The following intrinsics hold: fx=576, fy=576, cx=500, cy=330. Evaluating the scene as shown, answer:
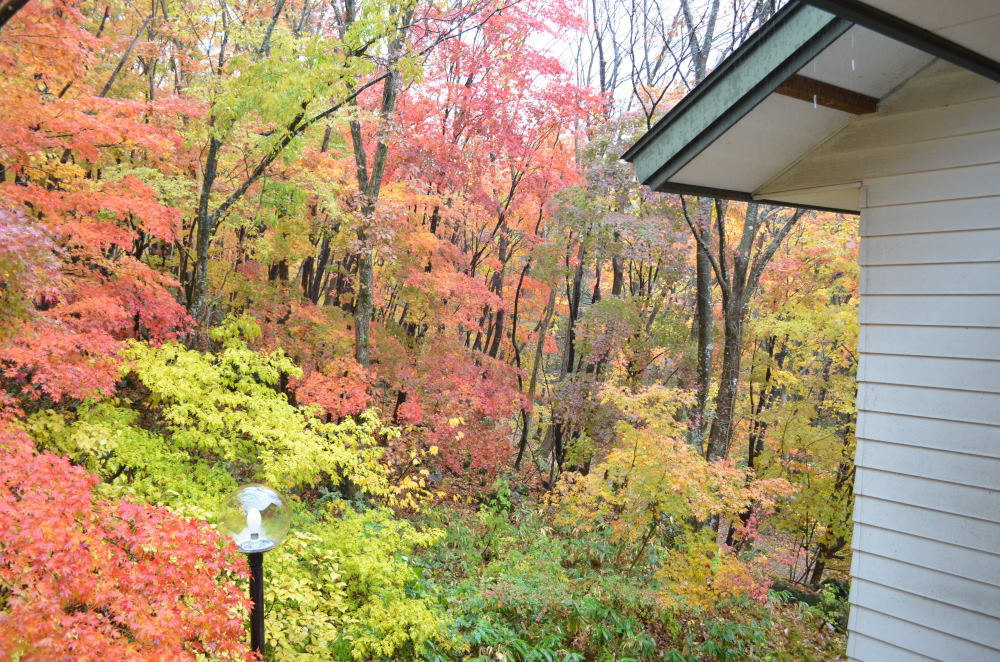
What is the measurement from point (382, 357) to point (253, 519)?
30.0ft

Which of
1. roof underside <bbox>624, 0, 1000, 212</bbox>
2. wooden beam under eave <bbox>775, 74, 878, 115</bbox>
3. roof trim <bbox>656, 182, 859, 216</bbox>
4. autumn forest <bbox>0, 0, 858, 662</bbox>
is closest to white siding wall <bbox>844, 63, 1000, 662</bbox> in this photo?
wooden beam under eave <bbox>775, 74, 878, 115</bbox>

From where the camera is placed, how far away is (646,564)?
313 inches

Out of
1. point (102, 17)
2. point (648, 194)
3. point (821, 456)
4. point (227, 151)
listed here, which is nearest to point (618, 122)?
point (648, 194)

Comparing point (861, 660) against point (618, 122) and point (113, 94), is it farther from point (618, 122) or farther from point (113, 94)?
point (113, 94)

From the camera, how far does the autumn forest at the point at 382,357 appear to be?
14.9 feet

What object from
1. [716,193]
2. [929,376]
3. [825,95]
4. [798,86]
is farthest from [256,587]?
[825,95]

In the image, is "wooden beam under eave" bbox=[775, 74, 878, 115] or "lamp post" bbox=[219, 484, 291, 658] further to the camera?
"wooden beam under eave" bbox=[775, 74, 878, 115]

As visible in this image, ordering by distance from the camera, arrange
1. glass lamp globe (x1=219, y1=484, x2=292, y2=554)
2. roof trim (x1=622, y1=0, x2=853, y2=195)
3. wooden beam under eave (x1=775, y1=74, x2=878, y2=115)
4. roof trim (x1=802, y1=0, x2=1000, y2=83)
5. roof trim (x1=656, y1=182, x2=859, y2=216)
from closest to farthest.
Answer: roof trim (x1=802, y1=0, x2=1000, y2=83), glass lamp globe (x1=219, y1=484, x2=292, y2=554), roof trim (x1=622, y1=0, x2=853, y2=195), wooden beam under eave (x1=775, y1=74, x2=878, y2=115), roof trim (x1=656, y1=182, x2=859, y2=216)

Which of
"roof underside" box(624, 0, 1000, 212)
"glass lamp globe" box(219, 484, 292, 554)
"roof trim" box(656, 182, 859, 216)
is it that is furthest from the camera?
"roof trim" box(656, 182, 859, 216)

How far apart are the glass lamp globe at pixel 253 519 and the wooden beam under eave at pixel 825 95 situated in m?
3.89

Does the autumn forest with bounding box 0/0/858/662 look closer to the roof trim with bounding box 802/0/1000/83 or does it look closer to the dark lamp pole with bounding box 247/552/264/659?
the dark lamp pole with bounding box 247/552/264/659

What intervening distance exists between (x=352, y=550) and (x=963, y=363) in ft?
16.9

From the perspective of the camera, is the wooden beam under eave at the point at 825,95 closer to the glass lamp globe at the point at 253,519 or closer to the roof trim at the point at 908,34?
the roof trim at the point at 908,34

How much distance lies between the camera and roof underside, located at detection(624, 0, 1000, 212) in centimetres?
250
